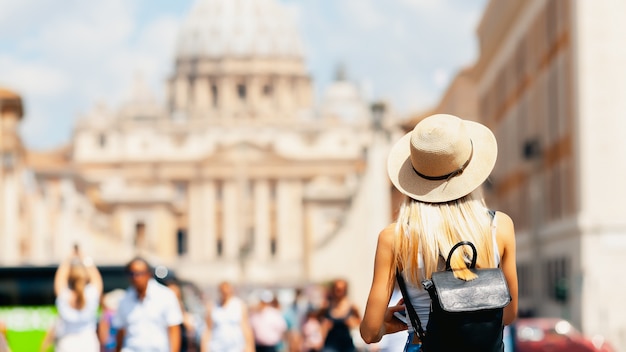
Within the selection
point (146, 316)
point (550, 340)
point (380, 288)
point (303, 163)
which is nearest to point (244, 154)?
point (303, 163)

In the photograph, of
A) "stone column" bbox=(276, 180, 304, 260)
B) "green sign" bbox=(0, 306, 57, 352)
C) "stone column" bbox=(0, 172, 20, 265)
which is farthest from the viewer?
"stone column" bbox=(276, 180, 304, 260)

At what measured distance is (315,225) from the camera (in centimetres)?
7850

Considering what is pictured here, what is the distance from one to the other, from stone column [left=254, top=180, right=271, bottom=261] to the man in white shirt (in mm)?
123436

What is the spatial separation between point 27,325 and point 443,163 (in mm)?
14569

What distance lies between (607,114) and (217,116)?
129797 millimetres

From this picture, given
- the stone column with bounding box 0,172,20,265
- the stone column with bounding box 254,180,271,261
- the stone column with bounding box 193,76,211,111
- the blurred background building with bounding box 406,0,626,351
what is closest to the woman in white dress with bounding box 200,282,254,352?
the blurred background building with bounding box 406,0,626,351

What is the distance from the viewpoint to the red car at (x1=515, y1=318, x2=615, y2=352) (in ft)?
76.3

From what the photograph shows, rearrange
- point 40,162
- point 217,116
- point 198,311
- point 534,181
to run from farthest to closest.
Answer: point 217,116, point 40,162, point 534,181, point 198,311

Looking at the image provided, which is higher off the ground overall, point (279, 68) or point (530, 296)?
point (279, 68)

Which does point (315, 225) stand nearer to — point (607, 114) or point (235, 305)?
point (607, 114)

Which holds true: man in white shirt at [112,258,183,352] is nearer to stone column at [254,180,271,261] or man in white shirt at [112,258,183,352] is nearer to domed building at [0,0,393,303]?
domed building at [0,0,393,303]

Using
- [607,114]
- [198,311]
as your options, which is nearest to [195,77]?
[607,114]

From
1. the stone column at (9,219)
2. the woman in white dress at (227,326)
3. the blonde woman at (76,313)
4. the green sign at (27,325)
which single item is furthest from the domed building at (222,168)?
the blonde woman at (76,313)

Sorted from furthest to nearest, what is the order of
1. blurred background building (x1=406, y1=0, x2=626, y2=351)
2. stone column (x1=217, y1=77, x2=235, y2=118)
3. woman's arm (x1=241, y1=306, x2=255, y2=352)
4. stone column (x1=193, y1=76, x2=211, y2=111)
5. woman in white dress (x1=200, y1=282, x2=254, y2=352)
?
stone column (x1=193, y1=76, x2=211, y2=111) < stone column (x1=217, y1=77, x2=235, y2=118) < blurred background building (x1=406, y1=0, x2=626, y2=351) < woman in white dress (x1=200, y1=282, x2=254, y2=352) < woman's arm (x1=241, y1=306, x2=255, y2=352)
